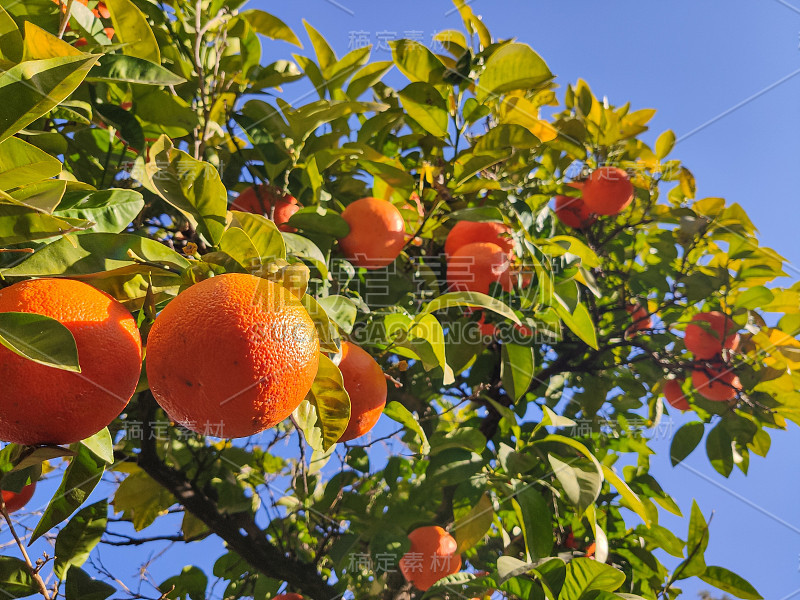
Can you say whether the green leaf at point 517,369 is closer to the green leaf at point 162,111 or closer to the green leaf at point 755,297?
the green leaf at point 162,111

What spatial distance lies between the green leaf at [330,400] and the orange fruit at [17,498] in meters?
0.76

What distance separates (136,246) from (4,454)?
22.6 inches

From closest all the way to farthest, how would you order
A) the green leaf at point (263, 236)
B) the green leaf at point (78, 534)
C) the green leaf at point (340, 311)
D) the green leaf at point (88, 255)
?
the green leaf at point (88, 255) < the green leaf at point (263, 236) < the green leaf at point (340, 311) < the green leaf at point (78, 534)

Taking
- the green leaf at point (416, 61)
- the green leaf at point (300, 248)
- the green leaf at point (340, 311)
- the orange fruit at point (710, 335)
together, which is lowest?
A: the green leaf at point (340, 311)

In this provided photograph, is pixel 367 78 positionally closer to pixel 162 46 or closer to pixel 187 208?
pixel 162 46

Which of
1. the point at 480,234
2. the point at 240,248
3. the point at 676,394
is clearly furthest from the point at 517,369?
the point at 676,394

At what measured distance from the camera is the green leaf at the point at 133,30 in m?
0.97

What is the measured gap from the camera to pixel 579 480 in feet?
3.79

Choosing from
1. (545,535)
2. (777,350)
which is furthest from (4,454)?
(777,350)

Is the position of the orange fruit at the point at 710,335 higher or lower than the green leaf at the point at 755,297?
lower

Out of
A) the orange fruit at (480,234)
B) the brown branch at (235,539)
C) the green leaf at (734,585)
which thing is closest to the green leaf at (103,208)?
the brown branch at (235,539)

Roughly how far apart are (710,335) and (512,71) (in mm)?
1165

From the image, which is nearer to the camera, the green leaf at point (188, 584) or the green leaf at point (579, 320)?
the green leaf at point (579, 320)

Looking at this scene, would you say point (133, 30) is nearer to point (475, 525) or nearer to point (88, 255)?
point (88, 255)
